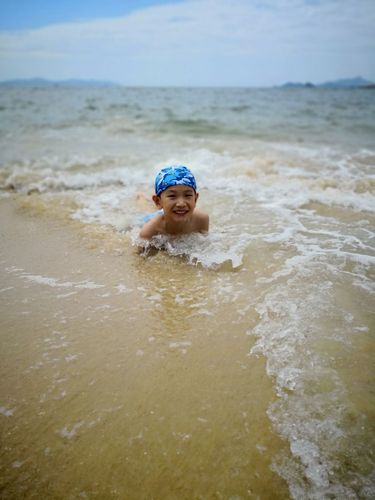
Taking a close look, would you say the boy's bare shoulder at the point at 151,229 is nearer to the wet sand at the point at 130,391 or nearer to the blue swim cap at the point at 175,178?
the blue swim cap at the point at 175,178

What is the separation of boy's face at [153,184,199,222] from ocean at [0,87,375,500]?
0.34m

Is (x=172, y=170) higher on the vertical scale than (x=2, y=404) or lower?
higher

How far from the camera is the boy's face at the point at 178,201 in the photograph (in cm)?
337

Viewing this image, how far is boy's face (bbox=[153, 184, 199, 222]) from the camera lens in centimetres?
337

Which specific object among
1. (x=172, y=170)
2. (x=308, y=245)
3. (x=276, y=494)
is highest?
(x=172, y=170)

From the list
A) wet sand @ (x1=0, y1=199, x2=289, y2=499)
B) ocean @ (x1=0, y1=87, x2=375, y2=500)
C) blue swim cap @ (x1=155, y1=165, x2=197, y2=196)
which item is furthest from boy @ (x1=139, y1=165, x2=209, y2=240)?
wet sand @ (x1=0, y1=199, x2=289, y2=499)

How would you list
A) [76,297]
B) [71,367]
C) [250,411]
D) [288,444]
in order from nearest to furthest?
1. [288,444]
2. [250,411]
3. [71,367]
4. [76,297]

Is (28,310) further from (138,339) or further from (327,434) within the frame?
(327,434)

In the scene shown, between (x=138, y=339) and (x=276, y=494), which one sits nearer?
(x=276, y=494)

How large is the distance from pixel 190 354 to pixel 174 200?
1763 millimetres

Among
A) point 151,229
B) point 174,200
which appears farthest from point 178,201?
point 151,229

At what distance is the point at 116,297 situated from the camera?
2.71 metres

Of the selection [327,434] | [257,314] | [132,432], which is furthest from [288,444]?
[257,314]

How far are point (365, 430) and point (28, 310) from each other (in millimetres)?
2288
